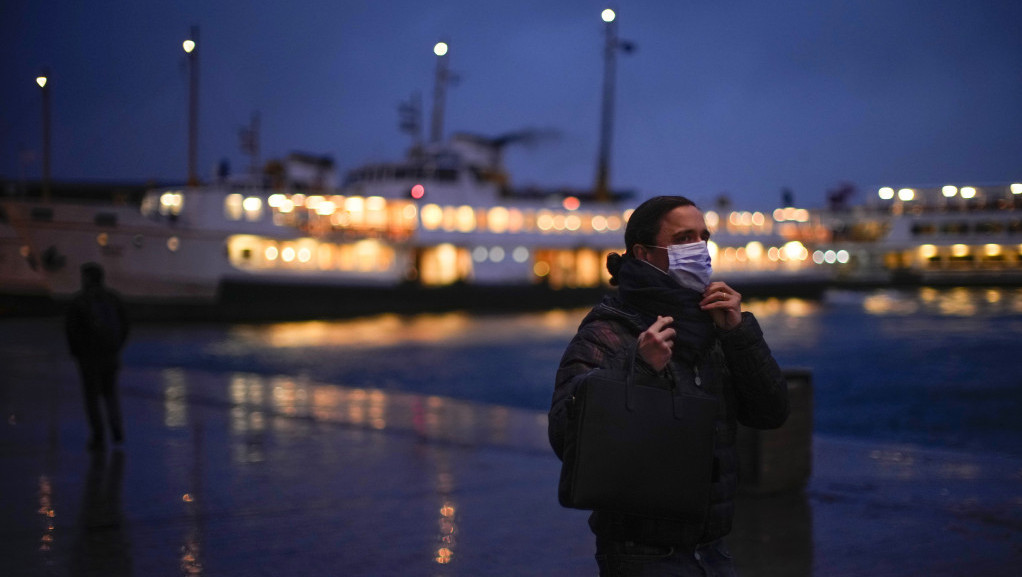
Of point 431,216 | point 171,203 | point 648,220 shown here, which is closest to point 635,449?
point 648,220

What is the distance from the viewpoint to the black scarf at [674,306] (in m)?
2.83

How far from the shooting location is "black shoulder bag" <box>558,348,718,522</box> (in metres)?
2.66

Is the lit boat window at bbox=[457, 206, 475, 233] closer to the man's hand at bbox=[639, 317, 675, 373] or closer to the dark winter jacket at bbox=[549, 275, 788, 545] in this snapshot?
the dark winter jacket at bbox=[549, 275, 788, 545]

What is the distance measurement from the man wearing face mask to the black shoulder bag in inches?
2.8

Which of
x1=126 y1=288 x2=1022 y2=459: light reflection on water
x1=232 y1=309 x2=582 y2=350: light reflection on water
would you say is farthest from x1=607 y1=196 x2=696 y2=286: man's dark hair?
x1=232 y1=309 x2=582 y2=350: light reflection on water

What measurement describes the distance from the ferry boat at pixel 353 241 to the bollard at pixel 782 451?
→ 115 feet

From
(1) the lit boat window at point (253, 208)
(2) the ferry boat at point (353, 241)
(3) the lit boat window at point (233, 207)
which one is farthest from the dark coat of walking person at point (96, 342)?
(1) the lit boat window at point (253, 208)

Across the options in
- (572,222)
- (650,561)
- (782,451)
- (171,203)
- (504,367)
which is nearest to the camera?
(650,561)

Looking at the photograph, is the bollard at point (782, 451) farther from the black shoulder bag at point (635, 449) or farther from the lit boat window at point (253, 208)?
the lit boat window at point (253, 208)

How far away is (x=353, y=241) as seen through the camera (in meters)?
44.6

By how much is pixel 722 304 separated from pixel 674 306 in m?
0.13

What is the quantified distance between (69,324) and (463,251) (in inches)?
1587

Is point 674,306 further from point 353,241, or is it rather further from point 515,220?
point 515,220

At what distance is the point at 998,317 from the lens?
49031 mm
